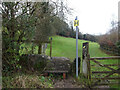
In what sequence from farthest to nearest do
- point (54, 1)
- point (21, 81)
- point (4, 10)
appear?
point (54, 1) < point (4, 10) < point (21, 81)

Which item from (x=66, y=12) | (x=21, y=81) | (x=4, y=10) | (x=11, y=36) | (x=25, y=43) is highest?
(x=66, y=12)

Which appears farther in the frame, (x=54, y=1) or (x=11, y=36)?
(x=54, y=1)

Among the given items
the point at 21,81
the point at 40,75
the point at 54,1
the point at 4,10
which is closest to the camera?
the point at 21,81

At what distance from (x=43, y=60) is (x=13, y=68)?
117 cm

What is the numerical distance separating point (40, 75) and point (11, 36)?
1.87 m

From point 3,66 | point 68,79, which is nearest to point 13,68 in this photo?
point 3,66

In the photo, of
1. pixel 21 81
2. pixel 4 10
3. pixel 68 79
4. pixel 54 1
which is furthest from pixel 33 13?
pixel 68 79

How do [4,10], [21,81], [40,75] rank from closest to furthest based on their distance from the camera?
[21,81], [4,10], [40,75]

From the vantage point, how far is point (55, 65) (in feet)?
13.6

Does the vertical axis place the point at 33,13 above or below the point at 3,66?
above

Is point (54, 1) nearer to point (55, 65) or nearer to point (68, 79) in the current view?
point (55, 65)

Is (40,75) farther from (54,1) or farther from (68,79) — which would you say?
(54,1)

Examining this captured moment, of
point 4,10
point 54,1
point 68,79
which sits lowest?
point 68,79

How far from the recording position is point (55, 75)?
4.10 meters
